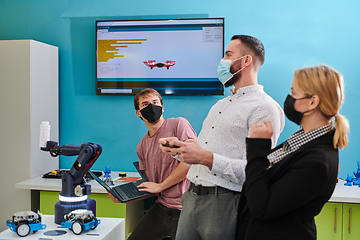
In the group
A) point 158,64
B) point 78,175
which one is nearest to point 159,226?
point 78,175

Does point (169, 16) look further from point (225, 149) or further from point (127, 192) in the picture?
point (225, 149)

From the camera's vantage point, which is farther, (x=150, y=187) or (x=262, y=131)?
(x=150, y=187)

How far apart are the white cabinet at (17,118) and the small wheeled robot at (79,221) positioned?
1529mm

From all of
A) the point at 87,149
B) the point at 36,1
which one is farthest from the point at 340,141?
the point at 36,1

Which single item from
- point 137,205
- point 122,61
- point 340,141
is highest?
point 122,61

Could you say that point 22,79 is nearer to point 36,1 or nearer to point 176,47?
point 36,1

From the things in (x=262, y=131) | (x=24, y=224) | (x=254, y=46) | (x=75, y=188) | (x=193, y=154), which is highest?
(x=254, y=46)

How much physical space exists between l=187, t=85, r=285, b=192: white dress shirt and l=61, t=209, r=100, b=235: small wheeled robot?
54cm

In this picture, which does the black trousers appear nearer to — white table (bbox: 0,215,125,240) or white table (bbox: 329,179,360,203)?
white table (bbox: 0,215,125,240)

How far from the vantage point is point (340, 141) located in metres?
1.02

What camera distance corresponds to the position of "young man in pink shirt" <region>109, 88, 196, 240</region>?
197 centimetres

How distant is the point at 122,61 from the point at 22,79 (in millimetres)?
934

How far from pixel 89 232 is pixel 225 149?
0.78 meters

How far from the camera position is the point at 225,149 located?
1.40 meters
